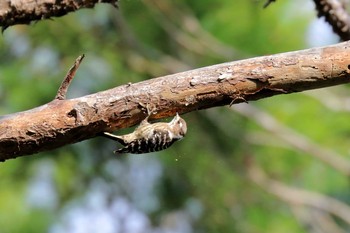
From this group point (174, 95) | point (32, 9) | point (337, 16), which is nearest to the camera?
point (174, 95)

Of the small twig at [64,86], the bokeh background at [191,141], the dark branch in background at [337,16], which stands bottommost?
the bokeh background at [191,141]

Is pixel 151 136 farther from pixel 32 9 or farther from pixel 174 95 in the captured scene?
pixel 32 9

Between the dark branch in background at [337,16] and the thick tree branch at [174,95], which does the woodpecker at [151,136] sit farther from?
the dark branch in background at [337,16]

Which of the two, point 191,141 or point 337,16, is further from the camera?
point 191,141

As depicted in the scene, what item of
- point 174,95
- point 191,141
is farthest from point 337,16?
point 191,141

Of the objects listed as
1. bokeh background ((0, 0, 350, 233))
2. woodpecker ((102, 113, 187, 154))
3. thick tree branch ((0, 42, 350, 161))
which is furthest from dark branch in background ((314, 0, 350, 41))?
bokeh background ((0, 0, 350, 233))

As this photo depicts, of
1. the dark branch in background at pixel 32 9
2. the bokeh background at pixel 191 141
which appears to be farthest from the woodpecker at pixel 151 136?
the bokeh background at pixel 191 141

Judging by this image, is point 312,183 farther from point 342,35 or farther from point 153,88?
Answer: point 153,88
